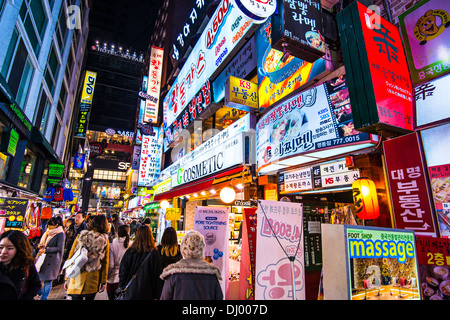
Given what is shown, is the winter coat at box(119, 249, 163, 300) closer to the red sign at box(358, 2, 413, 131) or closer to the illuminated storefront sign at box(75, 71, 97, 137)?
the red sign at box(358, 2, 413, 131)

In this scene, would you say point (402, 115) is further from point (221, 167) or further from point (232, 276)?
point (221, 167)

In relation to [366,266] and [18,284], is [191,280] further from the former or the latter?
[366,266]

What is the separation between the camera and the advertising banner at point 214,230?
5.34 meters

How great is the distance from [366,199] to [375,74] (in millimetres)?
2422

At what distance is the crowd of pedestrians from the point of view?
2.74 m

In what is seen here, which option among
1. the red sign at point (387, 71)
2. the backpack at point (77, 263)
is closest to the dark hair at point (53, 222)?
the backpack at point (77, 263)

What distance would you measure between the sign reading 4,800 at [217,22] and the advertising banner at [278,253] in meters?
11.1

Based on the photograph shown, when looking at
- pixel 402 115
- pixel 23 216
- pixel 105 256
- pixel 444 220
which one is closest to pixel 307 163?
pixel 402 115

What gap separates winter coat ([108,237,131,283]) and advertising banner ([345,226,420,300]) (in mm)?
4824

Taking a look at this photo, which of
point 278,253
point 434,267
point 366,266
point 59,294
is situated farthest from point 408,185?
point 59,294

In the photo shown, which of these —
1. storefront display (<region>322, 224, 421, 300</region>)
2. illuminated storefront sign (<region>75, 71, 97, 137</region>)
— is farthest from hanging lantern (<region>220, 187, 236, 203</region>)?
illuminated storefront sign (<region>75, 71, 97, 137</region>)

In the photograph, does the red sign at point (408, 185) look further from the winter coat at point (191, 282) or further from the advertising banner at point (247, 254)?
the winter coat at point (191, 282)
